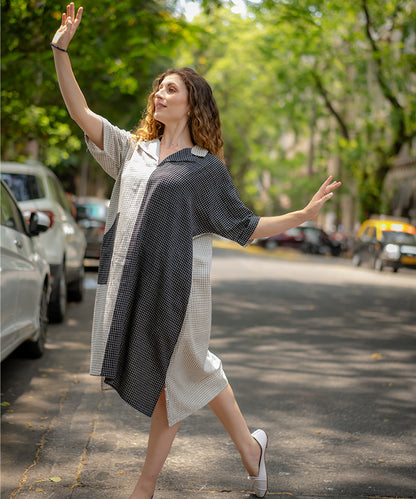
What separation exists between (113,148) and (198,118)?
0.39 meters

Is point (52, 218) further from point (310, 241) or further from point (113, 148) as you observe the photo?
point (310, 241)

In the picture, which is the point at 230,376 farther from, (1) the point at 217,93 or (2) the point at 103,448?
(1) the point at 217,93

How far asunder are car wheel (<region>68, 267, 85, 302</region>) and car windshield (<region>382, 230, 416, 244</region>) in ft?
57.1

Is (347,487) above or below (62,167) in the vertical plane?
above

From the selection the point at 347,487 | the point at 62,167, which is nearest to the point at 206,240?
the point at 347,487

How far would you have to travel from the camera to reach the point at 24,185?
9789 millimetres

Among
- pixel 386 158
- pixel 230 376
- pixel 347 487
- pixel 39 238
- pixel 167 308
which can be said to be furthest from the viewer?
pixel 386 158

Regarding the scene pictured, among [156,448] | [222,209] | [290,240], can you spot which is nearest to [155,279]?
[222,209]

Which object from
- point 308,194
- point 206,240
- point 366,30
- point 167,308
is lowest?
point 308,194

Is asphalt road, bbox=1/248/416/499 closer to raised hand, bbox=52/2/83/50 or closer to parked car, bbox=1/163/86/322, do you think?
parked car, bbox=1/163/86/322

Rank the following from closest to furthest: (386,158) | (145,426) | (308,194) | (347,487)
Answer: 1. (347,487)
2. (145,426)
3. (386,158)
4. (308,194)

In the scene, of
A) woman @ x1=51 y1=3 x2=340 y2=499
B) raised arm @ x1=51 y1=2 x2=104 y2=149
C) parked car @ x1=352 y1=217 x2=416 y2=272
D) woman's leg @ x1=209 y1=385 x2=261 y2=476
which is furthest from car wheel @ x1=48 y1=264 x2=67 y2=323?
parked car @ x1=352 y1=217 x2=416 y2=272

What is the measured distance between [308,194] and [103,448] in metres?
45.7

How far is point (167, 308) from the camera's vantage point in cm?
332
